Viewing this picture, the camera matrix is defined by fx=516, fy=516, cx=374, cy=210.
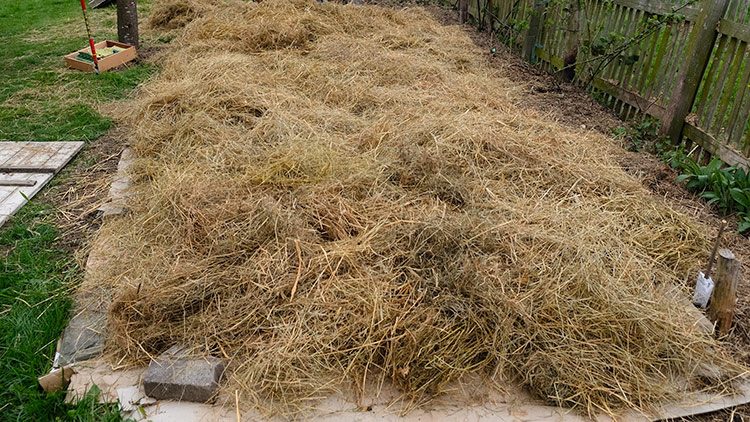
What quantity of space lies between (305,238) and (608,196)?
5.89 feet

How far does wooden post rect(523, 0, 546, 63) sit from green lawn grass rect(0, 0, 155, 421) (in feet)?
13.9

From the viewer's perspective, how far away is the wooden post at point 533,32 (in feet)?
18.9

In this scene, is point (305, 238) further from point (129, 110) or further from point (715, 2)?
point (715, 2)

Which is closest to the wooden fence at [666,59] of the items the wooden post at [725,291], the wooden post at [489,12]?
the wooden post at [489,12]

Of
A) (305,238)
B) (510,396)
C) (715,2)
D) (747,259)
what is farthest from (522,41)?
(510,396)

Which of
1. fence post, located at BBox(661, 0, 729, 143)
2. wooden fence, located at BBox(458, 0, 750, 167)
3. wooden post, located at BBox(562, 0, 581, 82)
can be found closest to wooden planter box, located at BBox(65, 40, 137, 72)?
wooden fence, located at BBox(458, 0, 750, 167)

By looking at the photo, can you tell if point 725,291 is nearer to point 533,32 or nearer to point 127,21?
point 533,32

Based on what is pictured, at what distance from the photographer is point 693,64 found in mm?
3799

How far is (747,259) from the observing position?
8.84ft

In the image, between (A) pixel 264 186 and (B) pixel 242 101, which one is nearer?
(A) pixel 264 186

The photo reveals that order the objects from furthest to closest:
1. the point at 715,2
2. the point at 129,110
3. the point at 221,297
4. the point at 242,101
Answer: the point at 129,110
the point at 242,101
the point at 715,2
the point at 221,297

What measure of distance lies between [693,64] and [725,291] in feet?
7.67

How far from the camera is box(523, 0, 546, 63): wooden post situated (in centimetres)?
578

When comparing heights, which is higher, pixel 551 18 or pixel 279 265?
pixel 551 18
